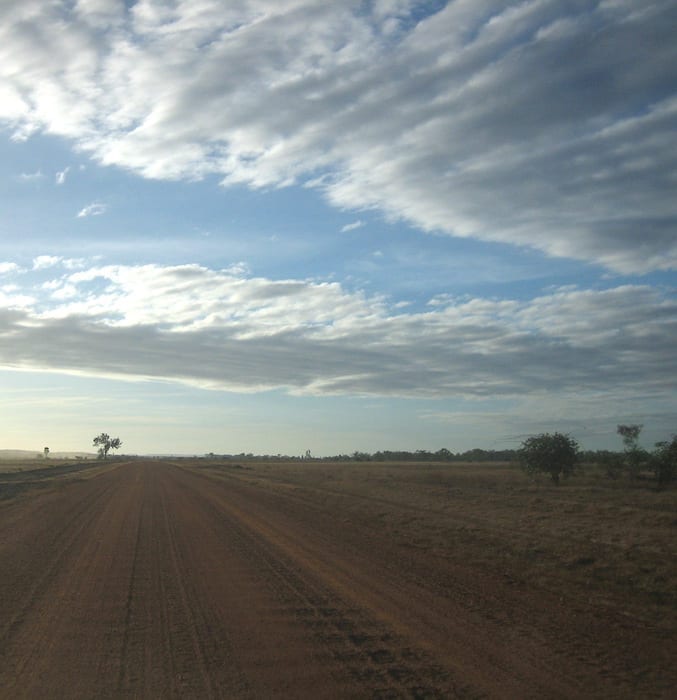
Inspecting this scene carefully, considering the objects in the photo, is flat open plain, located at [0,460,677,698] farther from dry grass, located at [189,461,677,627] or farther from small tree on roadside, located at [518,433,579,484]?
small tree on roadside, located at [518,433,579,484]

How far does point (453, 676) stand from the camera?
674cm

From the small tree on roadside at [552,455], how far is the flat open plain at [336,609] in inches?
1036

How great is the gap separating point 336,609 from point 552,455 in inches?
1563

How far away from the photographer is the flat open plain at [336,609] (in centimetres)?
670

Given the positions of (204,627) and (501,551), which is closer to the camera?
(204,627)

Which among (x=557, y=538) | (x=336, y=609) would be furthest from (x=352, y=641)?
(x=557, y=538)

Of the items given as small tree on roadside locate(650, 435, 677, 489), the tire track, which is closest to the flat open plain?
the tire track

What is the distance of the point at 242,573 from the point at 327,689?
6079 millimetres

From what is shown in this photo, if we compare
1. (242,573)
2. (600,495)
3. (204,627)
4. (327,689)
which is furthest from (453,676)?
(600,495)

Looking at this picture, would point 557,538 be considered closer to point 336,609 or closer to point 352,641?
point 336,609

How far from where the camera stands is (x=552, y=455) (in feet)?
152

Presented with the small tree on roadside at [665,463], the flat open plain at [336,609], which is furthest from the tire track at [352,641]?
the small tree on roadside at [665,463]

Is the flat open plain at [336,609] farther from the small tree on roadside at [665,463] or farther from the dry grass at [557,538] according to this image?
the small tree on roadside at [665,463]

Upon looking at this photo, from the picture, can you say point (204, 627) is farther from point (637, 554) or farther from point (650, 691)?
point (637, 554)
